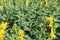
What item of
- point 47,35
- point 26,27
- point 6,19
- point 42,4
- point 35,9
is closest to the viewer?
point 47,35

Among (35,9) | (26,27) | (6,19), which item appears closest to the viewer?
(26,27)

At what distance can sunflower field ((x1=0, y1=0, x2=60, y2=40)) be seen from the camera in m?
3.76

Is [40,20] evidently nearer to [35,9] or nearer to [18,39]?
[35,9]

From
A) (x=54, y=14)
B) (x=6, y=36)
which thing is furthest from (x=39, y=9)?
(x=6, y=36)

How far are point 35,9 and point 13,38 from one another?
5.35ft

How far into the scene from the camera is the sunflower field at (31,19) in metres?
3.76

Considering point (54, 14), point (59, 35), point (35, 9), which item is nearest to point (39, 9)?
point (35, 9)

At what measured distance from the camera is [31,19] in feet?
14.6

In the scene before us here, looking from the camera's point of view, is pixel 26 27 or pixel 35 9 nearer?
pixel 26 27

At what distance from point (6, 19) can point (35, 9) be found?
80 centimetres

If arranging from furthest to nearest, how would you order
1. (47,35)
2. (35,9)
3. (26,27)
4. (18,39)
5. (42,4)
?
(42,4), (35,9), (26,27), (47,35), (18,39)

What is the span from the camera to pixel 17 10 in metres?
4.60

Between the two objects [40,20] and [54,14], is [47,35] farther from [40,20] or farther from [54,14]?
[54,14]

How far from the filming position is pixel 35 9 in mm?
4895
